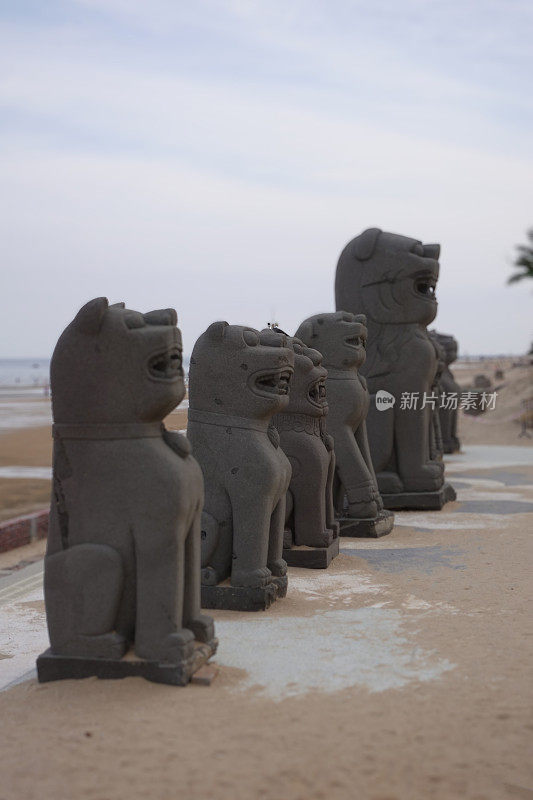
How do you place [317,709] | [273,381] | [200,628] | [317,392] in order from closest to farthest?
[317,709]
[200,628]
[273,381]
[317,392]

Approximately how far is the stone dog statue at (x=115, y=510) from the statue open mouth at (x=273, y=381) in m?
1.56

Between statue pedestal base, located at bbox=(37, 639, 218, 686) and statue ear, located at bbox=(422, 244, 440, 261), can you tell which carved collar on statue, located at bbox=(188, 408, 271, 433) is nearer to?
statue pedestal base, located at bbox=(37, 639, 218, 686)

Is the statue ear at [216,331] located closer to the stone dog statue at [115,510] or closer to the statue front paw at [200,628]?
the stone dog statue at [115,510]

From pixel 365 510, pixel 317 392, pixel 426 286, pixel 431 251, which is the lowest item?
pixel 365 510

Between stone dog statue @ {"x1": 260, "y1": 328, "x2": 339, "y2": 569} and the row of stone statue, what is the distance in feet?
0.04

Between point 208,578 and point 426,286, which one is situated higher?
point 426,286

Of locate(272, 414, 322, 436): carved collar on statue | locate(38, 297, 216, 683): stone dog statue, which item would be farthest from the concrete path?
locate(272, 414, 322, 436): carved collar on statue

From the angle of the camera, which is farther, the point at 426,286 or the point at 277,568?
the point at 426,286

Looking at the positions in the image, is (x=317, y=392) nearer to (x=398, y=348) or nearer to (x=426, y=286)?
(x=398, y=348)

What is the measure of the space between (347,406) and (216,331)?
293 centimetres

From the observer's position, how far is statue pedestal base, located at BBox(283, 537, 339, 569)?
7.71 meters

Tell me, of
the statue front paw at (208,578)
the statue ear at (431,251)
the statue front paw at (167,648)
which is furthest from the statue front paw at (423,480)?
the statue front paw at (167,648)

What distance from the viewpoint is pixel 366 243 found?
10781mm

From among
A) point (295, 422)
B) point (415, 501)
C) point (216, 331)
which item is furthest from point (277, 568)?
point (415, 501)
